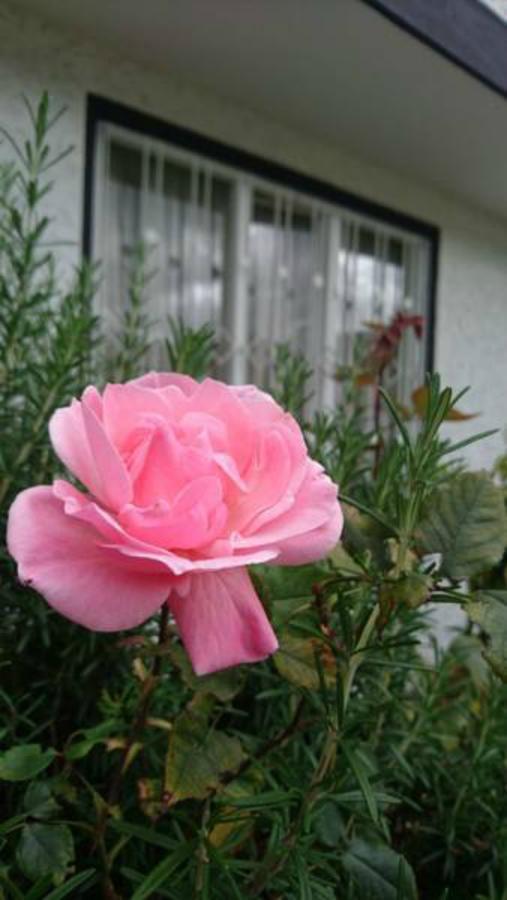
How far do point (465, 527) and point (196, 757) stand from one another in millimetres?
298

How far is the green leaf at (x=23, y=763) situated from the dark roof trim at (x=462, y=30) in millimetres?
2545

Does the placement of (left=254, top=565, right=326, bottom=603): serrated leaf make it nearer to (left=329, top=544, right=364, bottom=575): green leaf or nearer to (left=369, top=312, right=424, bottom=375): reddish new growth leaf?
(left=329, top=544, right=364, bottom=575): green leaf

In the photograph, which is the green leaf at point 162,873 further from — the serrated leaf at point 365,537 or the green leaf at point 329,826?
the serrated leaf at point 365,537

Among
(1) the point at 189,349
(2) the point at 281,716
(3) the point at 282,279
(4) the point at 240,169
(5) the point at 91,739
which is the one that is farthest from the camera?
(3) the point at 282,279

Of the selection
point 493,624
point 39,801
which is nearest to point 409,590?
point 493,624

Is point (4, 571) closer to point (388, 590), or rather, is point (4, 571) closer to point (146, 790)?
point (146, 790)

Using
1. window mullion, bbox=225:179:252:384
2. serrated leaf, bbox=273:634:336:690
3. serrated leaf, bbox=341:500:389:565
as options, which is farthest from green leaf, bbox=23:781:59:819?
window mullion, bbox=225:179:252:384

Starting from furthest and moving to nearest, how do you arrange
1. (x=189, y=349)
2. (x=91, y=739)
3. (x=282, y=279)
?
1. (x=282, y=279)
2. (x=189, y=349)
3. (x=91, y=739)

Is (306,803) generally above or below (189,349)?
below

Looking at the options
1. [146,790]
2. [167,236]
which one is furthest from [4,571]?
[167,236]

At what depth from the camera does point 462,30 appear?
298cm

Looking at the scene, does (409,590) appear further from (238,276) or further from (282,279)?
(282,279)

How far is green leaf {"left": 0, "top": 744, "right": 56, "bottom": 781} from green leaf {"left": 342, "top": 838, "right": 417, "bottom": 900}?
313 mm

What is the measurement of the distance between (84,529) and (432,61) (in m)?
3.00
